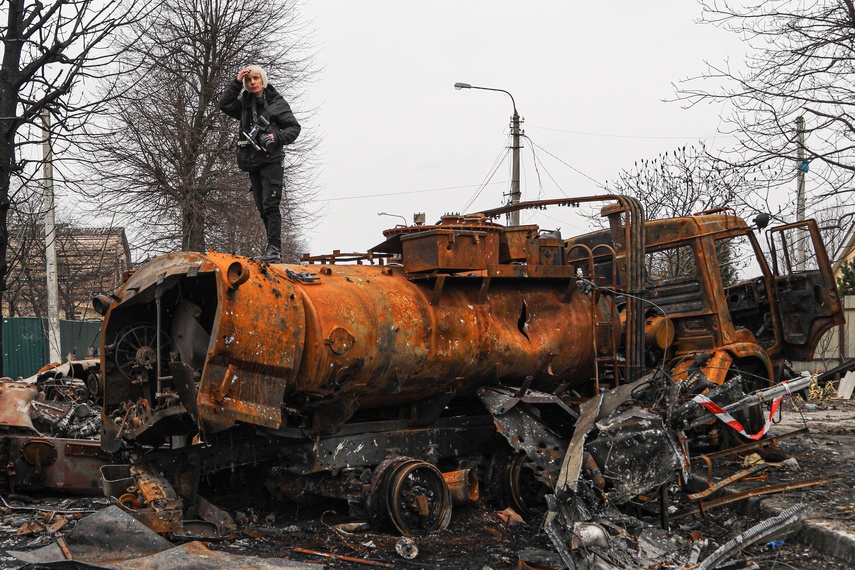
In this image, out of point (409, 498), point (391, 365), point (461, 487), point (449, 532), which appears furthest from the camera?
point (461, 487)

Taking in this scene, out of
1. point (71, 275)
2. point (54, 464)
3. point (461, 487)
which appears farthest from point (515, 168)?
point (71, 275)

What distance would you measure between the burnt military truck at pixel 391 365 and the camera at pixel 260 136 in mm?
1147

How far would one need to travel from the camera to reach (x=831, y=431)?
12.1m

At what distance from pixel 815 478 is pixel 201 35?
18.5 m

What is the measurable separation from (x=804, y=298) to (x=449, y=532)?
227 inches

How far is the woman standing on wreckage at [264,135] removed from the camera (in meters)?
7.95

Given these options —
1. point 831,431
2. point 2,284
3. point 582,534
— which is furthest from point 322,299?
point 831,431

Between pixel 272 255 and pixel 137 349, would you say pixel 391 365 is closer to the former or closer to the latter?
pixel 272 255

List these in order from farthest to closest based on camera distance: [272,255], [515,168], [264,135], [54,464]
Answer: [515,168]
[54,464]
[264,135]
[272,255]

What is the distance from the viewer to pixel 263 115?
26.3ft

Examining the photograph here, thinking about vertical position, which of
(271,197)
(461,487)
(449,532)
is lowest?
(449,532)

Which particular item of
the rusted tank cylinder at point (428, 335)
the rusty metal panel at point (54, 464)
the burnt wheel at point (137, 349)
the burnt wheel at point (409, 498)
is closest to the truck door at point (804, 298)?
the rusted tank cylinder at point (428, 335)

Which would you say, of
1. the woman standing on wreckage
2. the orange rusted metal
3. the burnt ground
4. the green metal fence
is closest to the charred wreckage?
the orange rusted metal

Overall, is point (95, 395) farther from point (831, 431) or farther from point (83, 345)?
point (83, 345)
